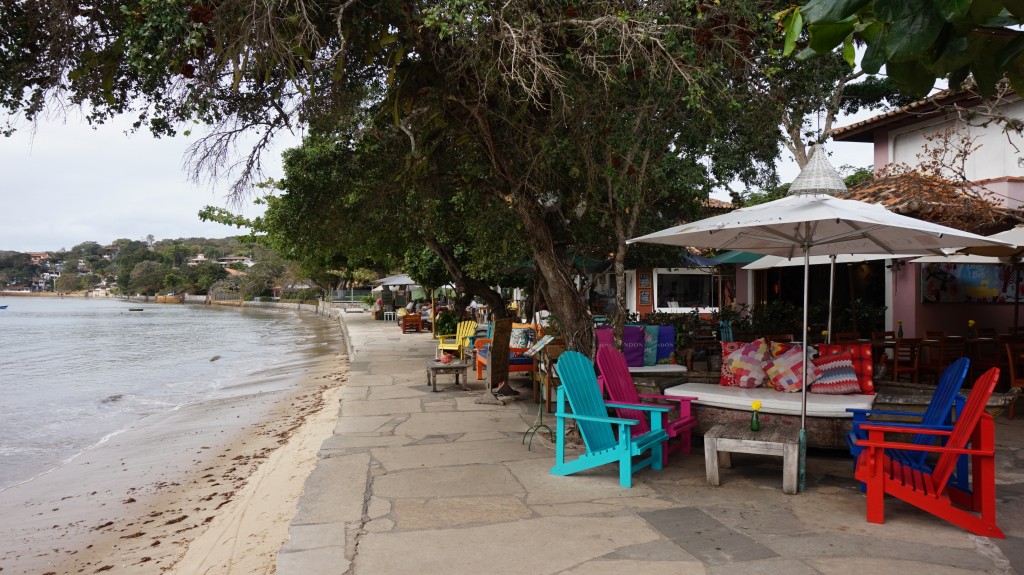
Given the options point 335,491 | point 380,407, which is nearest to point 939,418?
point 335,491

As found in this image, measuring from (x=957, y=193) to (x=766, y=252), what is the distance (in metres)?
4.86

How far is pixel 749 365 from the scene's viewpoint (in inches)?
247

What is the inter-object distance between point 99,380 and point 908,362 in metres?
18.8

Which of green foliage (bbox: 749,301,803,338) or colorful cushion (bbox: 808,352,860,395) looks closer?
colorful cushion (bbox: 808,352,860,395)

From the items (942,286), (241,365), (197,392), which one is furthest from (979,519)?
(241,365)

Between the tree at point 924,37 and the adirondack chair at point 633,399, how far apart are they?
3.60m

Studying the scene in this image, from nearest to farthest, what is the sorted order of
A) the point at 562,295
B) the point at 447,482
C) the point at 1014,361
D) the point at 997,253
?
the point at 447,482, the point at 562,295, the point at 997,253, the point at 1014,361

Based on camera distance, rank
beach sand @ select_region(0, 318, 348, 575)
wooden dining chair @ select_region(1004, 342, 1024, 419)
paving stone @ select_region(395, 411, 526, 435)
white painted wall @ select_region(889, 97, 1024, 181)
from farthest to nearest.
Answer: white painted wall @ select_region(889, 97, 1024, 181), wooden dining chair @ select_region(1004, 342, 1024, 419), paving stone @ select_region(395, 411, 526, 435), beach sand @ select_region(0, 318, 348, 575)

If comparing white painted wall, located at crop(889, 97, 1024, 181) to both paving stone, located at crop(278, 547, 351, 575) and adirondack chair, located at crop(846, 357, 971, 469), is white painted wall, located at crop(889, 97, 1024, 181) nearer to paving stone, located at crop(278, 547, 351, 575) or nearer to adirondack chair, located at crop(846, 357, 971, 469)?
adirondack chair, located at crop(846, 357, 971, 469)

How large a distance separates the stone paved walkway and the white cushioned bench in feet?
1.56

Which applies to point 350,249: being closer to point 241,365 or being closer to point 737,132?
point 241,365

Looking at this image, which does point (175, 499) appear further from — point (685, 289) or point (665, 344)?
point (685, 289)

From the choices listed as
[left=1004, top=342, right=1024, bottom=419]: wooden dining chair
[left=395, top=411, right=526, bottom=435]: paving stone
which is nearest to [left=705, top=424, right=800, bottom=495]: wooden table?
[left=395, top=411, right=526, bottom=435]: paving stone

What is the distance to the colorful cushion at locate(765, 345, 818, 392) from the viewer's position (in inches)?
237
